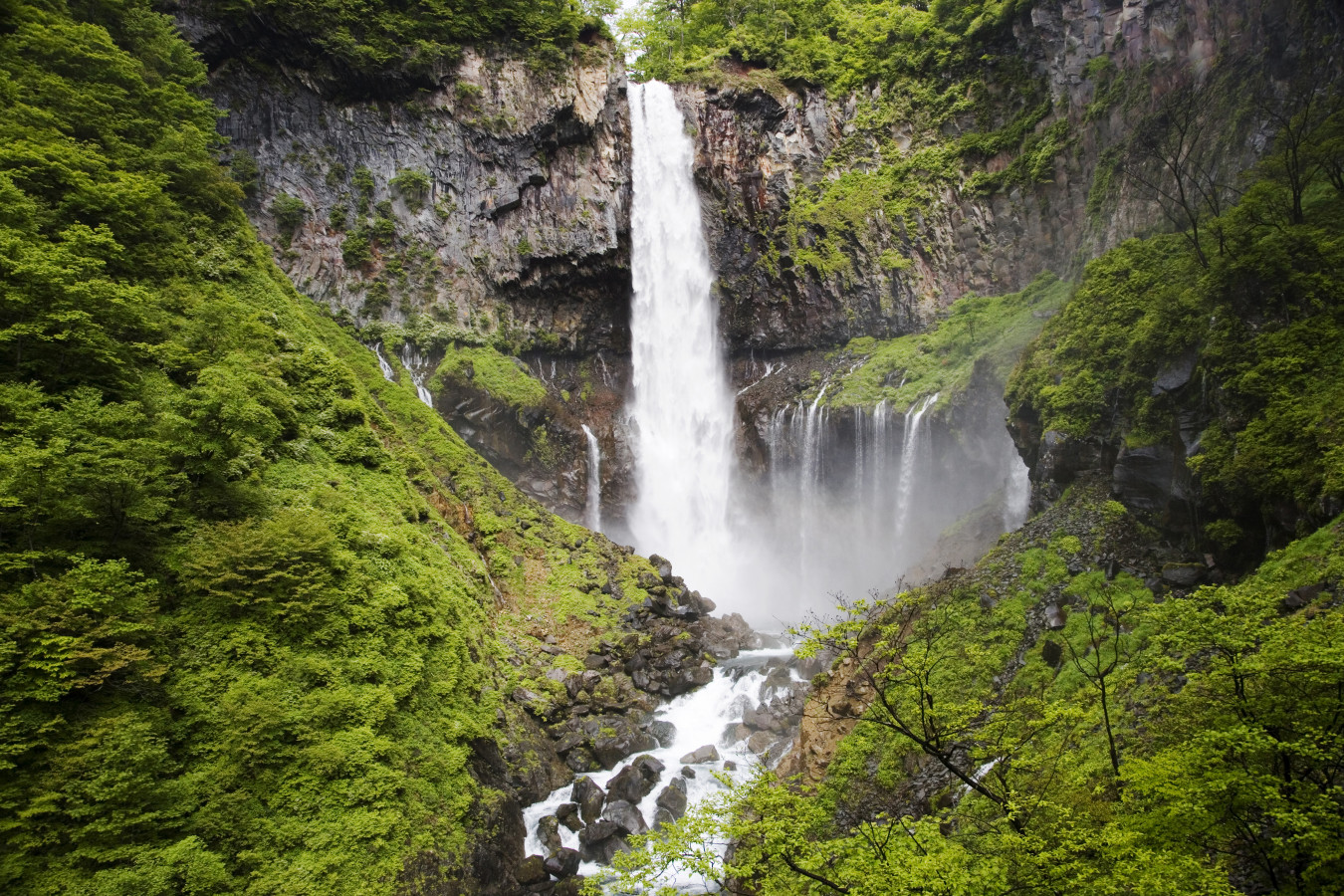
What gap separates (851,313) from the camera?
36.2 metres

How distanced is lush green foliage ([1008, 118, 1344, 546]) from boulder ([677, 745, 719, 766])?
1220 centimetres

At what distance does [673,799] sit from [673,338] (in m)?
26.9

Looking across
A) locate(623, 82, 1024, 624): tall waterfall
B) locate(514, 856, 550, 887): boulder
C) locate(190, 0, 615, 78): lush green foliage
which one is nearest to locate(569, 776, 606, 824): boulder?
locate(514, 856, 550, 887): boulder

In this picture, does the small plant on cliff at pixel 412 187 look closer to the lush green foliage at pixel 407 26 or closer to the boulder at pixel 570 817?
the lush green foliage at pixel 407 26

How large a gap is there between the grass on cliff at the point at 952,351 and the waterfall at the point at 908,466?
69 cm

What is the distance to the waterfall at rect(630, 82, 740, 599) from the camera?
3603cm

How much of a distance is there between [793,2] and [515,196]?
22.8m

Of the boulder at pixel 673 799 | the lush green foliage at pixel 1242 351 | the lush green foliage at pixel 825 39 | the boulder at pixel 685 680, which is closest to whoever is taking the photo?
the lush green foliage at pixel 1242 351

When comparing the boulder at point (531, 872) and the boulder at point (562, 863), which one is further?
the boulder at point (562, 863)

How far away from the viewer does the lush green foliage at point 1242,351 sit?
10320 mm

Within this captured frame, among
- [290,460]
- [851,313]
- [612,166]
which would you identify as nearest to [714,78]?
[612,166]

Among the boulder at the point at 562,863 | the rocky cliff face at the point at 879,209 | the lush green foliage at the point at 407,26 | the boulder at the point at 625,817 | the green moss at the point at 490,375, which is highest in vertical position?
the lush green foliage at the point at 407,26

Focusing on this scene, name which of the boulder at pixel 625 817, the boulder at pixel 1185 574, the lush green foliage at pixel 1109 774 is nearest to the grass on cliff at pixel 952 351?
the boulder at pixel 1185 574

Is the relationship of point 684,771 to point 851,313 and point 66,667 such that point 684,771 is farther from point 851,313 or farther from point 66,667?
point 851,313
